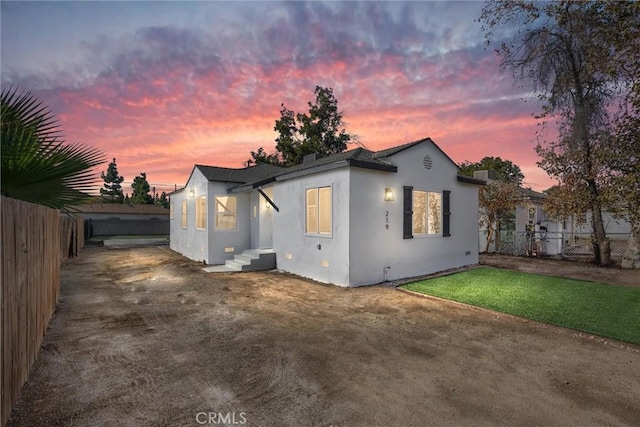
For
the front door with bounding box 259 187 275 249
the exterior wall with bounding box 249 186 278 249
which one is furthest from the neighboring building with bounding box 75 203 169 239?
the front door with bounding box 259 187 275 249

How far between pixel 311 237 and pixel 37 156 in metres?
6.39

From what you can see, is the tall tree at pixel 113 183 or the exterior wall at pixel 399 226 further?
the tall tree at pixel 113 183

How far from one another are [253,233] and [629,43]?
11472 mm

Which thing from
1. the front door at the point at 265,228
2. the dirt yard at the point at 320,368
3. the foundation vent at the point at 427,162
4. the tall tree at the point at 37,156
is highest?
the foundation vent at the point at 427,162

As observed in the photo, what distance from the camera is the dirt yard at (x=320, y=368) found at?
264cm

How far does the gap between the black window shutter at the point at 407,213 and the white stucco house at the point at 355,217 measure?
3 cm

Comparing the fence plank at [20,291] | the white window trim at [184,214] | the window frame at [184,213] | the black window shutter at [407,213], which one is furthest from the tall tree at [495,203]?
the fence plank at [20,291]

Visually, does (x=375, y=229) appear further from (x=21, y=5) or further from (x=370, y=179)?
(x=21, y=5)

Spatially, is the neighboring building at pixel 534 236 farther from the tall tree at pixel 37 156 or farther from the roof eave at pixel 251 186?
the tall tree at pixel 37 156

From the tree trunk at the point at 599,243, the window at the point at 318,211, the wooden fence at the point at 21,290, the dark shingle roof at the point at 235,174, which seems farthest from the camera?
the dark shingle roof at the point at 235,174

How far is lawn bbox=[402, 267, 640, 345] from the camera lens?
487 cm

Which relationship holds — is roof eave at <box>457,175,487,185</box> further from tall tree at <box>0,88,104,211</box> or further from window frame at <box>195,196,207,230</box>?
tall tree at <box>0,88,104,211</box>

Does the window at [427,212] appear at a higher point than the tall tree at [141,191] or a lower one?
lower

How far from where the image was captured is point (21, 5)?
4805 mm
